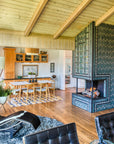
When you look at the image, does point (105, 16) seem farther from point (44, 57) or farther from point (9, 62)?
point (9, 62)

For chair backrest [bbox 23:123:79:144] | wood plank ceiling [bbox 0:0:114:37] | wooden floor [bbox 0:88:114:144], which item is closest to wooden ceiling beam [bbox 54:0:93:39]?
wood plank ceiling [bbox 0:0:114:37]

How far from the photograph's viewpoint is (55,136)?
159 centimetres

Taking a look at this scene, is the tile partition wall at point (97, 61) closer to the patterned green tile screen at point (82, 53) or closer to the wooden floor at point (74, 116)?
the patterned green tile screen at point (82, 53)

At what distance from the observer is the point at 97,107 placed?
4.97 meters

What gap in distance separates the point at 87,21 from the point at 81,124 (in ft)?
11.3

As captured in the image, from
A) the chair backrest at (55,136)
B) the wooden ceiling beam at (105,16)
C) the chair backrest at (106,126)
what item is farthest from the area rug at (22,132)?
the wooden ceiling beam at (105,16)

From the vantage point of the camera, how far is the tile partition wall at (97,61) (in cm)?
481

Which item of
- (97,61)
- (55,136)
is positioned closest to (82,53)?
(97,61)

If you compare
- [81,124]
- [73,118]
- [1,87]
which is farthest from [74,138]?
[1,87]

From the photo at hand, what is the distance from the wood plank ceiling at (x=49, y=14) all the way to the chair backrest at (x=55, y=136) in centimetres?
311

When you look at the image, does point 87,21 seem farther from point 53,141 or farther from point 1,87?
point 53,141

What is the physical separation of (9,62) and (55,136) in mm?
7138

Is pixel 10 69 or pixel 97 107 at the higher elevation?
pixel 10 69

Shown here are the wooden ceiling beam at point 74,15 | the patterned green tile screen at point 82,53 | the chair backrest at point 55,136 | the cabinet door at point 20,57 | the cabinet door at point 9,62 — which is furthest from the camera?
the cabinet door at point 20,57
